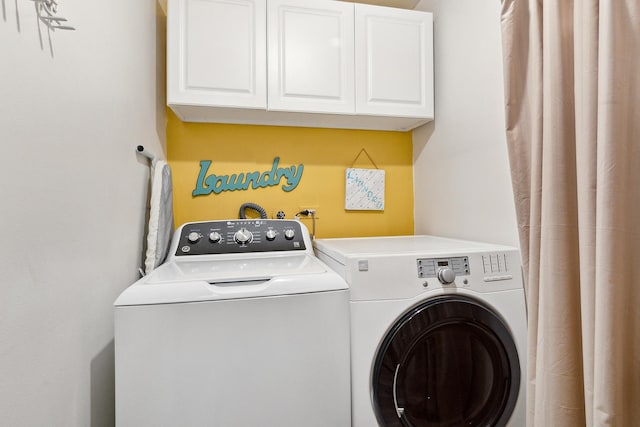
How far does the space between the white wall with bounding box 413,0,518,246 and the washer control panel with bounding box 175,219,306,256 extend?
88 centimetres

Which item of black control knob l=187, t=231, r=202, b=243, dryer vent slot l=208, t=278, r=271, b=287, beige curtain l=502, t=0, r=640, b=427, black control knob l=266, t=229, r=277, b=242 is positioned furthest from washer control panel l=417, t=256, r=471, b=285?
black control knob l=187, t=231, r=202, b=243

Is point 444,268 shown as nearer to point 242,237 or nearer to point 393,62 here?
point 242,237

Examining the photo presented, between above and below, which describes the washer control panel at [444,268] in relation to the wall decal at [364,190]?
below

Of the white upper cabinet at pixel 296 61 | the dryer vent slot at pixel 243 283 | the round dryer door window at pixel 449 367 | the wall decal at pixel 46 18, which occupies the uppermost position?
the white upper cabinet at pixel 296 61

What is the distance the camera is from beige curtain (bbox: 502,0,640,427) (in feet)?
2.46

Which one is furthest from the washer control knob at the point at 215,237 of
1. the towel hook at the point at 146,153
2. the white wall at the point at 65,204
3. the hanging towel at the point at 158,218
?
the towel hook at the point at 146,153

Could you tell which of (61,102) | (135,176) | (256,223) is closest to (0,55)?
(61,102)

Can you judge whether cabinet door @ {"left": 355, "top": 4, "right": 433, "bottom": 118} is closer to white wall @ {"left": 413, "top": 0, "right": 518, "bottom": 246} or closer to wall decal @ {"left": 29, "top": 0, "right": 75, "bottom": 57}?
white wall @ {"left": 413, "top": 0, "right": 518, "bottom": 246}

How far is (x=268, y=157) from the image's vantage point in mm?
1976

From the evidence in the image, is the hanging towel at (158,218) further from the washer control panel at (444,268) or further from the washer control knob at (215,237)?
the washer control panel at (444,268)

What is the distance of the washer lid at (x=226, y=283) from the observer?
3.13 ft

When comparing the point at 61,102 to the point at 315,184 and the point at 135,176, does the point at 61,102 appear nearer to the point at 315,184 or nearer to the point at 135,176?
the point at 135,176

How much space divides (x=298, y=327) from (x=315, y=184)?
1150 mm

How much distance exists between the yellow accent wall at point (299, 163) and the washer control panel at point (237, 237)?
0.32m
